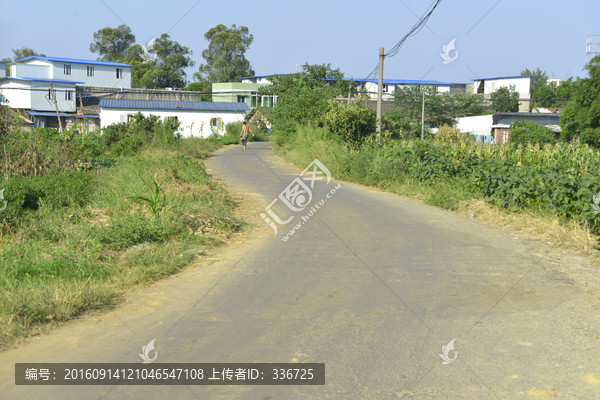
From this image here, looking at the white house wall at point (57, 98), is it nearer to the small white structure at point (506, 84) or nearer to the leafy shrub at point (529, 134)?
the leafy shrub at point (529, 134)

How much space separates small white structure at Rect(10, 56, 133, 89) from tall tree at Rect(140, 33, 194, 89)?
5563mm

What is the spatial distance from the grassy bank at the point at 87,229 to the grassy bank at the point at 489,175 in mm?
5937

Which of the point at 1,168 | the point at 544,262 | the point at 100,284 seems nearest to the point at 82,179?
the point at 1,168

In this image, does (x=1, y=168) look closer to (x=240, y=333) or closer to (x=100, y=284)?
(x=100, y=284)

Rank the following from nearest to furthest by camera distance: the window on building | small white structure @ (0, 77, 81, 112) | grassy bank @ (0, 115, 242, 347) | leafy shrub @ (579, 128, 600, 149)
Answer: grassy bank @ (0, 115, 242, 347), leafy shrub @ (579, 128, 600, 149), the window on building, small white structure @ (0, 77, 81, 112)

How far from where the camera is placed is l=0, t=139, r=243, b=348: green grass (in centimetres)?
609

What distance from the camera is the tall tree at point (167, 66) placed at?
252 ft

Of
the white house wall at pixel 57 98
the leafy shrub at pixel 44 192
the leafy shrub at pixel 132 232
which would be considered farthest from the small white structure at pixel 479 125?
the leafy shrub at pixel 132 232

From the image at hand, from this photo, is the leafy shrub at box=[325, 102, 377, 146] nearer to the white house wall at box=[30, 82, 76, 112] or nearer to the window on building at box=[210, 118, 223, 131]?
the window on building at box=[210, 118, 223, 131]

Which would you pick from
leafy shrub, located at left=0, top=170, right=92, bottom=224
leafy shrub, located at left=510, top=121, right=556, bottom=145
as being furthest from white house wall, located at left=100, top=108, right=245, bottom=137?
leafy shrub, located at left=0, top=170, right=92, bottom=224

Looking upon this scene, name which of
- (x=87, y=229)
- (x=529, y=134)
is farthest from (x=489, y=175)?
(x=529, y=134)

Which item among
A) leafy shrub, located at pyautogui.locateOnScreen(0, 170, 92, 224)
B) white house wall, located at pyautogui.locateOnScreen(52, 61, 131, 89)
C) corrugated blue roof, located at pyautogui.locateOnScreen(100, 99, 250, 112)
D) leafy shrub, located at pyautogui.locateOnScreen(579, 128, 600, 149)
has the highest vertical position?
white house wall, located at pyautogui.locateOnScreen(52, 61, 131, 89)

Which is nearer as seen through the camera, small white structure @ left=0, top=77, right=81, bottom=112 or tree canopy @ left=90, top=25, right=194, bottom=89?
small white structure @ left=0, top=77, right=81, bottom=112

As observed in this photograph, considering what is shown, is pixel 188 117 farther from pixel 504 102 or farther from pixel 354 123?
pixel 504 102
